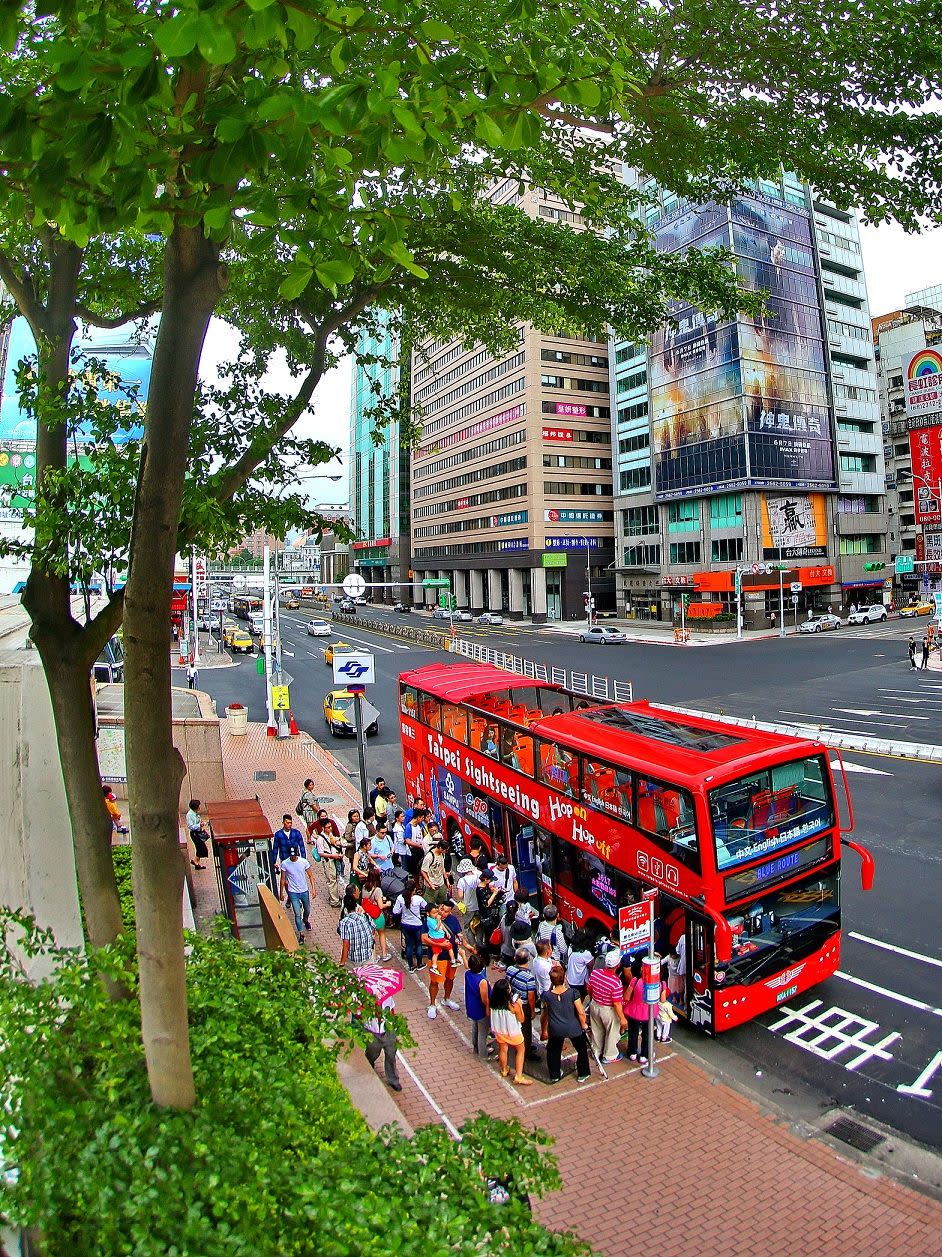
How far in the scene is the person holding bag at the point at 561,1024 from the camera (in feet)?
26.0

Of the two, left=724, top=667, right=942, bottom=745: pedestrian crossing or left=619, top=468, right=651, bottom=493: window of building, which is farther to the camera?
left=619, top=468, right=651, bottom=493: window of building

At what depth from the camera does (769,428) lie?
6125 cm

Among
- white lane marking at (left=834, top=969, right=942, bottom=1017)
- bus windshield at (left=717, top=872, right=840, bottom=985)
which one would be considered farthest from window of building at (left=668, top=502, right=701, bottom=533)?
bus windshield at (left=717, top=872, right=840, bottom=985)

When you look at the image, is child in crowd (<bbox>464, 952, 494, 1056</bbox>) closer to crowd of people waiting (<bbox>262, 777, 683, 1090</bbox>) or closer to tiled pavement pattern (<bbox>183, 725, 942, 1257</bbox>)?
crowd of people waiting (<bbox>262, 777, 683, 1090</bbox>)

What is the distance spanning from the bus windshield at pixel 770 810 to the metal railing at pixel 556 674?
16000mm

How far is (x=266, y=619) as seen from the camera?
2903 cm

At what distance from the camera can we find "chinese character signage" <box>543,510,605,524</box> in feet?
252

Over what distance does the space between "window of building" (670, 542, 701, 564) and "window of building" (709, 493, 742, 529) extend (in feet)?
8.77

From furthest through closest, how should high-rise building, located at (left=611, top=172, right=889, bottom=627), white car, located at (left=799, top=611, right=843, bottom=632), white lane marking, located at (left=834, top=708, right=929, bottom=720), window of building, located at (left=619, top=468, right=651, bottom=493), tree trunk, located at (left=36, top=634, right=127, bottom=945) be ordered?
window of building, located at (left=619, top=468, right=651, bottom=493)
high-rise building, located at (left=611, top=172, right=889, bottom=627)
white car, located at (left=799, top=611, right=843, bottom=632)
white lane marking, located at (left=834, top=708, right=929, bottom=720)
tree trunk, located at (left=36, top=634, right=127, bottom=945)

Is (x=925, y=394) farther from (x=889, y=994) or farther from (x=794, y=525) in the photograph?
(x=889, y=994)

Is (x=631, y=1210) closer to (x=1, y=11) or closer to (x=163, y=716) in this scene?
(x=163, y=716)

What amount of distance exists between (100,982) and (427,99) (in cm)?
459

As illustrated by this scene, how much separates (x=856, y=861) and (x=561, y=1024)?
801cm

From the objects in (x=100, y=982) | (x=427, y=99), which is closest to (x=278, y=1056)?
(x=100, y=982)
